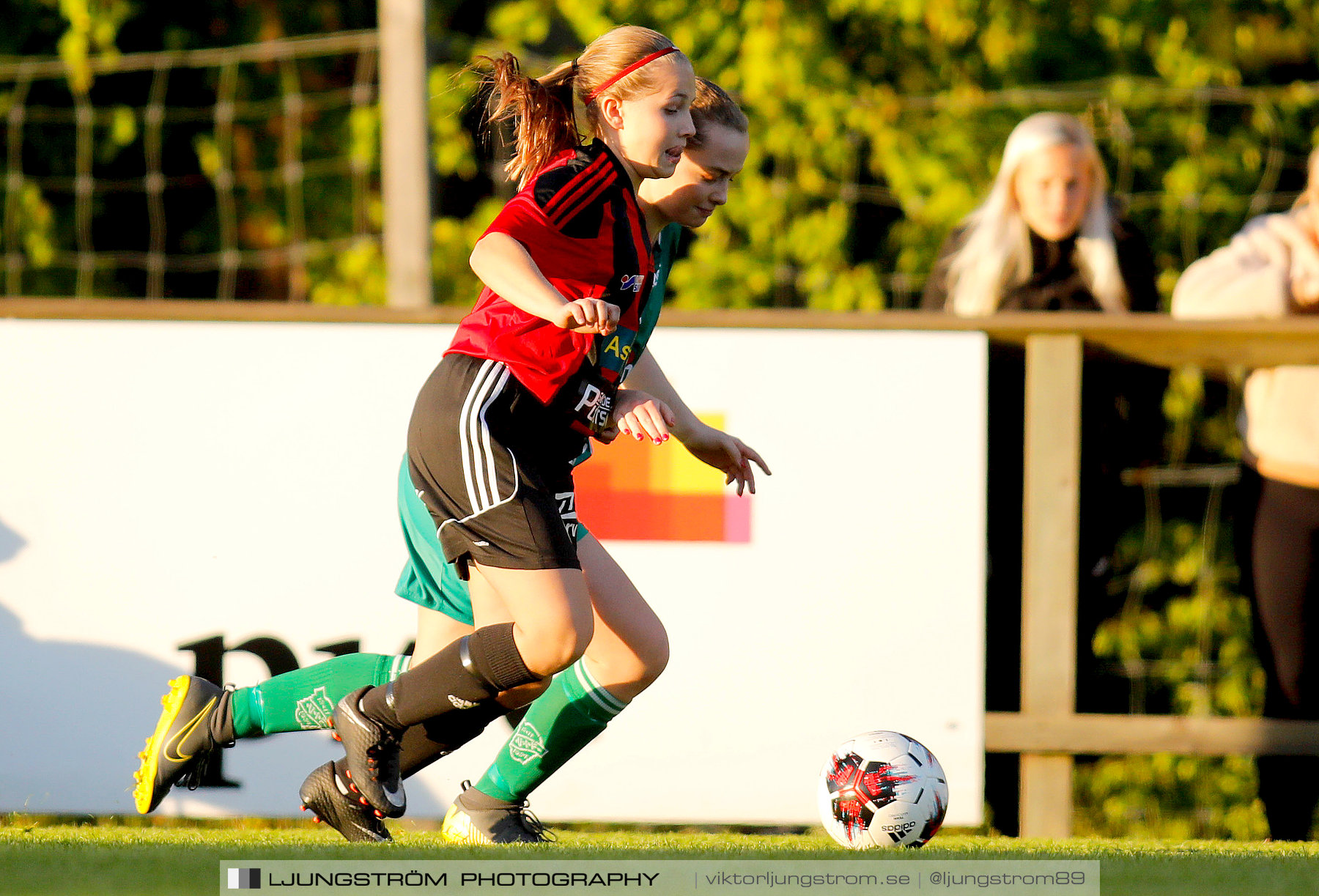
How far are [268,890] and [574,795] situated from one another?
1656 mm

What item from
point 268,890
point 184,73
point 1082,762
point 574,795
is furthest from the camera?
point 184,73

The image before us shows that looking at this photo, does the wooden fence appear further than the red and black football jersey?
Yes

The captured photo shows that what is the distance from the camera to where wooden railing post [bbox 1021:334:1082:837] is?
4266 mm

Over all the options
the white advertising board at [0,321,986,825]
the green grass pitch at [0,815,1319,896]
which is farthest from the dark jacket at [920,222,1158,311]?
the green grass pitch at [0,815,1319,896]

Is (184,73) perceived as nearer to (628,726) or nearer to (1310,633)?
(628,726)

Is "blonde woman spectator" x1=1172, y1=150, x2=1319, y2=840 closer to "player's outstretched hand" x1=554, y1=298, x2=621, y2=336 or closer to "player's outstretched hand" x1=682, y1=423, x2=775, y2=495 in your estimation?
"player's outstretched hand" x1=682, y1=423, x2=775, y2=495

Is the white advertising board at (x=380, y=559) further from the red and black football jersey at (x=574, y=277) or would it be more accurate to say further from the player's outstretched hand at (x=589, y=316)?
the player's outstretched hand at (x=589, y=316)

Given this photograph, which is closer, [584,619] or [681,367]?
→ [584,619]

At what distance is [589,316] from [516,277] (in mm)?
209

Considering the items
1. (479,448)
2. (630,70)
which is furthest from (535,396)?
(630,70)

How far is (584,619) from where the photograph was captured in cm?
291

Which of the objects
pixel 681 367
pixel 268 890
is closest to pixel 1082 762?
pixel 681 367

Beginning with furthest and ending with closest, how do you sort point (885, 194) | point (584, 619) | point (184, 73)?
point (184, 73)
point (885, 194)
point (584, 619)

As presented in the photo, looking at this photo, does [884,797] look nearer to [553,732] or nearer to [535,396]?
[553,732]
